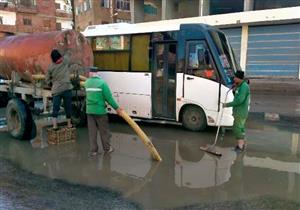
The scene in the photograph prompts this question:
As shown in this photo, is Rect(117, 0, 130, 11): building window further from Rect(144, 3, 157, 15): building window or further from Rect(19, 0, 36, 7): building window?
Rect(19, 0, 36, 7): building window

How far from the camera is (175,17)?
1177 inches

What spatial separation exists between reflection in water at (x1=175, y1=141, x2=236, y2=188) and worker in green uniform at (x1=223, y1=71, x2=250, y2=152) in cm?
37

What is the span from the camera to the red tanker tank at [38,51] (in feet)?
26.8

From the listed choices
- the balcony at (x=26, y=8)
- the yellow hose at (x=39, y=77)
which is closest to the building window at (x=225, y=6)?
the yellow hose at (x=39, y=77)

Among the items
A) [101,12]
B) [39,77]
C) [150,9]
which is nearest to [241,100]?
[39,77]

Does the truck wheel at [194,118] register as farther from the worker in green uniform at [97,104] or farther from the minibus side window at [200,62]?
the worker in green uniform at [97,104]

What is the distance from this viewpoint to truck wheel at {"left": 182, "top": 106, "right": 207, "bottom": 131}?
28.6 feet

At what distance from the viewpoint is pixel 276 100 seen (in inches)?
609

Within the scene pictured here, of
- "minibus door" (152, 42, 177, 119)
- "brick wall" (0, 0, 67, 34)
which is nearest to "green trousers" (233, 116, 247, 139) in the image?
"minibus door" (152, 42, 177, 119)

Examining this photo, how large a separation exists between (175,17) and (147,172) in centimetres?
2565

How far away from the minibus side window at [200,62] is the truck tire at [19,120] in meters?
4.01

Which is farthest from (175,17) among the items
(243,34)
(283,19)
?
(283,19)

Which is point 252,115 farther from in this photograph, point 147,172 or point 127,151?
point 147,172

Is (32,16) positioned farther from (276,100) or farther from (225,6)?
(276,100)
